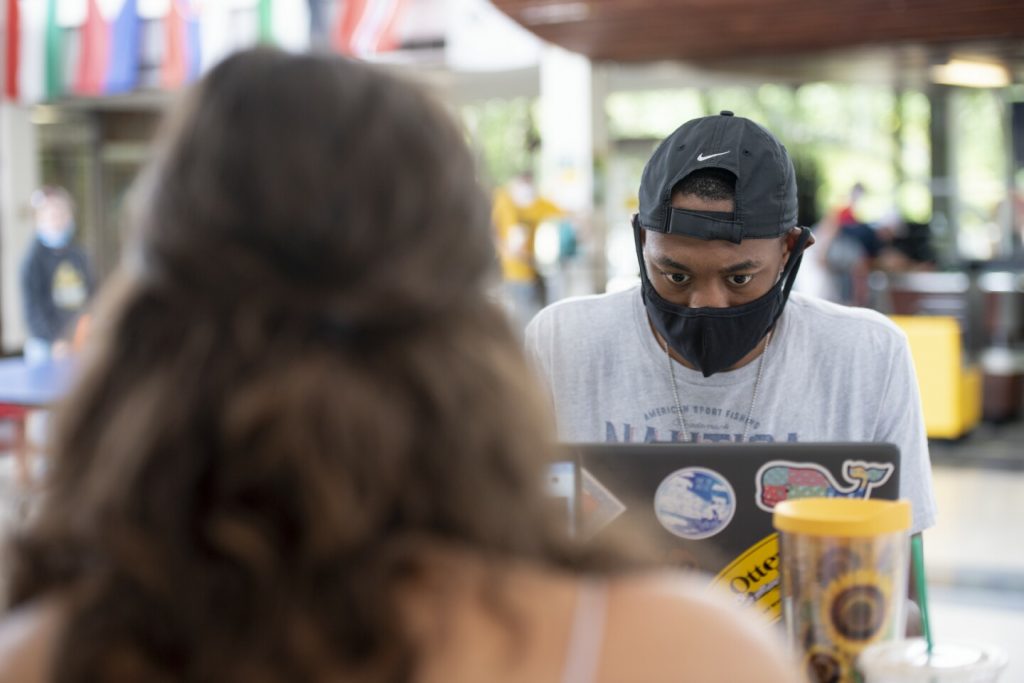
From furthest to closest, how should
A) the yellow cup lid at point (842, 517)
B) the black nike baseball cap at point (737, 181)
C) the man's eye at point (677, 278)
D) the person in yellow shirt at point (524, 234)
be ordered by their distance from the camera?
the person in yellow shirt at point (524, 234)
the man's eye at point (677, 278)
the black nike baseball cap at point (737, 181)
the yellow cup lid at point (842, 517)

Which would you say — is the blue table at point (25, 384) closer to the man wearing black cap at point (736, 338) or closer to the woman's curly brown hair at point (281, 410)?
the man wearing black cap at point (736, 338)

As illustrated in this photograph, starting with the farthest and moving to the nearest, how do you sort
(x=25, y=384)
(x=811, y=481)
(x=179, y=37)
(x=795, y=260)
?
(x=179, y=37), (x=25, y=384), (x=795, y=260), (x=811, y=481)

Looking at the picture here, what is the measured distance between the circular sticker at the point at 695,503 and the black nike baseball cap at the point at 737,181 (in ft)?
1.74

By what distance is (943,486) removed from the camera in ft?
24.5

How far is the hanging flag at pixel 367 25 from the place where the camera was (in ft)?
31.6

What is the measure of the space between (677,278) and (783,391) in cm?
24

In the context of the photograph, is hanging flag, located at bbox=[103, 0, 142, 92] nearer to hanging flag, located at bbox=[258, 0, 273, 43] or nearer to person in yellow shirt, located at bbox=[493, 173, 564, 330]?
hanging flag, located at bbox=[258, 0, 273, 43]

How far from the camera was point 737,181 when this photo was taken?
1.82 metres

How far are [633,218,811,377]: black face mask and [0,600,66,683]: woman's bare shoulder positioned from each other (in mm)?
1247

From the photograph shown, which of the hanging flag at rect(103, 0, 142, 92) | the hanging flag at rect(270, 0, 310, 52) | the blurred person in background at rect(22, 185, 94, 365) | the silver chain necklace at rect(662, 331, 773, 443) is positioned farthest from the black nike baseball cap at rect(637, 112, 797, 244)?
the hanging flag at rect(103, 0, 142, 92)

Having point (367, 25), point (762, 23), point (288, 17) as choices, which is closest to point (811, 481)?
point (762, 23)

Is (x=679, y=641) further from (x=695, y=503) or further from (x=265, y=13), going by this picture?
(x=265, y=13)

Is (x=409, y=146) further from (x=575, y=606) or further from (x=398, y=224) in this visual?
(x=575, y=606)

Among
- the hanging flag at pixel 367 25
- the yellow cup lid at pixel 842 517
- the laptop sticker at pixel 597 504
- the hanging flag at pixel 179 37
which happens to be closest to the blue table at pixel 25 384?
the hanging flag at pixel 367 25
